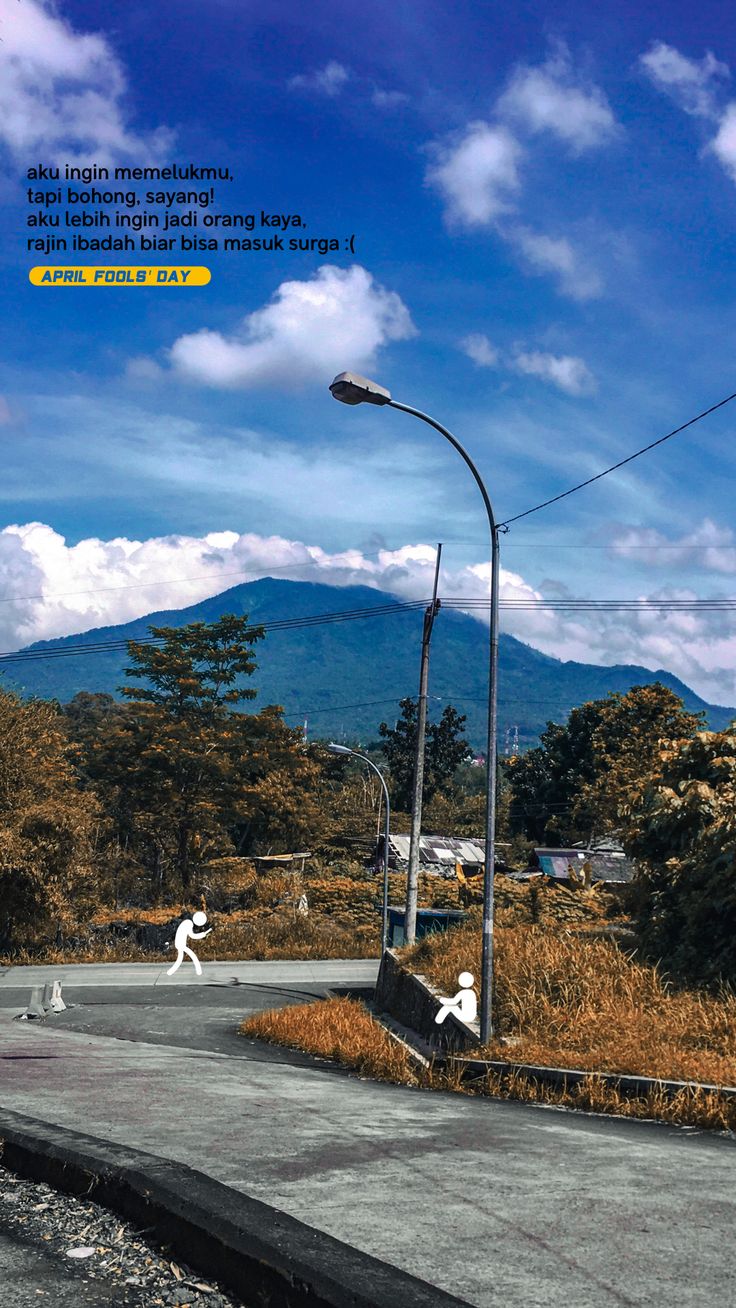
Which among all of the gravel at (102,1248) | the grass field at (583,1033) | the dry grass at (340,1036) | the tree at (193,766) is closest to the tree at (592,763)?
the tree at (193,766)

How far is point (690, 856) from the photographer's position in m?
16.8

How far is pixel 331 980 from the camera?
101ft

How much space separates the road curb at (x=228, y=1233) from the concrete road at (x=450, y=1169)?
41cm

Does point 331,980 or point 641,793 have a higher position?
point 641,793

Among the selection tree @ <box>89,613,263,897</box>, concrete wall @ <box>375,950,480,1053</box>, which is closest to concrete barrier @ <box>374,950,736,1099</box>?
concrete wall @ <box>375,950,480,1053</box>

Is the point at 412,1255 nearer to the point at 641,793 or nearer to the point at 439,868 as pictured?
the point at 641,793

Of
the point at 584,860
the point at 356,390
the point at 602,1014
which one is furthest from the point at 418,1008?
the point at 584,860

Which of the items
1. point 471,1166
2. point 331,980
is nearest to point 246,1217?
point 471,1166

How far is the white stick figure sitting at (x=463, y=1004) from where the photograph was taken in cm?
1476

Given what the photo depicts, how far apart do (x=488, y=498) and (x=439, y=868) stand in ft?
129

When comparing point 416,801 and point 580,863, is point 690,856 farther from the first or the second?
point 580,863

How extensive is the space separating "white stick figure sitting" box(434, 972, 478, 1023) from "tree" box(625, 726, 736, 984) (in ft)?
9.23

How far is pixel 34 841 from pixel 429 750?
4987 centimetres

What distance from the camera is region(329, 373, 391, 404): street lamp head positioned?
43.4 feet
